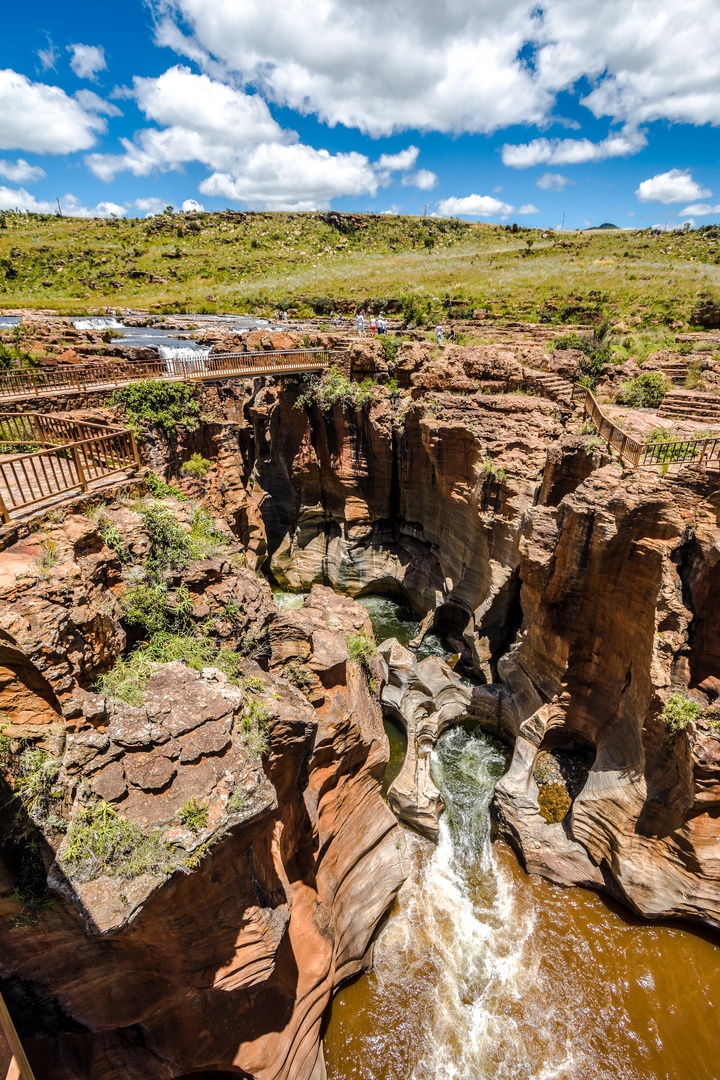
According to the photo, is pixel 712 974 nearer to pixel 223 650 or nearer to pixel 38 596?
pixel 223 650

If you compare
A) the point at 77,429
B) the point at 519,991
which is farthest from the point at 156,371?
the point at 519,991

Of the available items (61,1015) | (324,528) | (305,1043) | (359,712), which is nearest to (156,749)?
(61,1015)

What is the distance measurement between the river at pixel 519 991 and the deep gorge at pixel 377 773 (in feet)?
0.16

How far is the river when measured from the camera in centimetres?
786

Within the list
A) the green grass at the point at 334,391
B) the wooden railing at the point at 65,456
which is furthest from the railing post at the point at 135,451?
the green grass at the point at 334,391

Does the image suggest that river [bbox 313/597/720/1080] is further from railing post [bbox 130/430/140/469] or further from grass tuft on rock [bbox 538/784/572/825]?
railing post [bbox 130/430/140/469]

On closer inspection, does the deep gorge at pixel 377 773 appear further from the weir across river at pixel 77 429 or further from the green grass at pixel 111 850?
the weir across river at pixel 77 429

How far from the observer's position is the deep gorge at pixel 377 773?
17.7 ft

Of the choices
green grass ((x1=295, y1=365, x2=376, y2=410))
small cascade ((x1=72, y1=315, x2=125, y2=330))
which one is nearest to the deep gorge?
green grass ((x1=295, y1=365, x2=376, y2=410))

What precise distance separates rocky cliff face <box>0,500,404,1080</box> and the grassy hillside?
3501cm

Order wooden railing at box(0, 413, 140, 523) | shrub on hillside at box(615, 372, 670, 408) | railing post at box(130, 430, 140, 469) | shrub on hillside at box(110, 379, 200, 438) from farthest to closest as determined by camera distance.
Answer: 1. shrub on hillside at box(615, 372, 670, 408)
2. shrub on hillside at box(110, 379, 200, 438)
3. railing post at box(130, 430, 140, 469)
4. wooden railing at box(0, 413, 140, 523)

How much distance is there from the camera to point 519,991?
28.6 ft

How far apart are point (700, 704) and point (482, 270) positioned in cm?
5624

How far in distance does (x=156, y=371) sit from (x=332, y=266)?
52.4m
